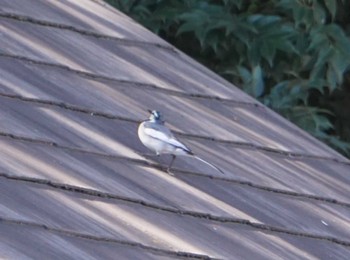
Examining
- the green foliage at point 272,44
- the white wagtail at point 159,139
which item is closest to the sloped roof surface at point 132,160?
the white wagtail at point 159,139

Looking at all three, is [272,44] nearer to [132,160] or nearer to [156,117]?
[156,117]

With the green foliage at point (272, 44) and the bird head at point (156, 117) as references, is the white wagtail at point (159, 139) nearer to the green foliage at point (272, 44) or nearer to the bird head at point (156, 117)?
the bird head at point (156, 117)

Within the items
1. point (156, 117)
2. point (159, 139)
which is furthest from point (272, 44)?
point (159, 139)

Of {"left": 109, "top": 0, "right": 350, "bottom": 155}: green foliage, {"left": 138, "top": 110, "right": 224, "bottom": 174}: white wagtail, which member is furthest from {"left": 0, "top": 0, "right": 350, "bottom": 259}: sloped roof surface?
{"left": 109, "top": 0, "right": 350, "bottom": 155}: green foliage

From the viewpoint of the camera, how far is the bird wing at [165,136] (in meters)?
3.10

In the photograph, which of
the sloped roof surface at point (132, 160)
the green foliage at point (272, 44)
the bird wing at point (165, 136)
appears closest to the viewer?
the sloped roof surface at point (132, 160)

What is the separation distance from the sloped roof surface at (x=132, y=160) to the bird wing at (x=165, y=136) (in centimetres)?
7

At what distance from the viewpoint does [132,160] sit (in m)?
3.09

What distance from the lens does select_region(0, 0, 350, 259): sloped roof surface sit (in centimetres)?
259

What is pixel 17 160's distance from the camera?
107 inches

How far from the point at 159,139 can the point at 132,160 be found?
0.08 metres

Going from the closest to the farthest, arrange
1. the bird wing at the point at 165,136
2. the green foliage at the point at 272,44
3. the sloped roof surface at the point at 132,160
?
the sloped roof surface at the point at 132,160
the bird wing at the point at 165,136
the green foliage at the point at 272,44

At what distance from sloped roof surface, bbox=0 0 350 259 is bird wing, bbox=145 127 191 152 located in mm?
65

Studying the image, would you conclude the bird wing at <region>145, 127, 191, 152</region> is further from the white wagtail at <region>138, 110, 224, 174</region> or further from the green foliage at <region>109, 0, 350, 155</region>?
the green foliage at <region>109, 0, 350, 155</region>
